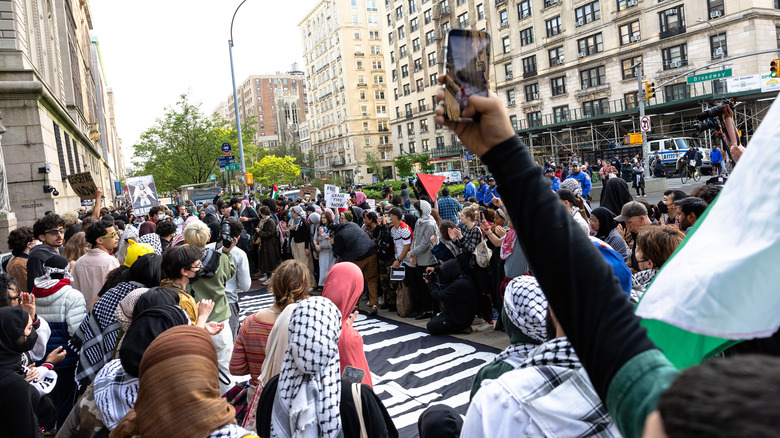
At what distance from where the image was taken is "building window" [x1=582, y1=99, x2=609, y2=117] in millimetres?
45969

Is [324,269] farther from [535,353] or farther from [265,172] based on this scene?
[265,172]

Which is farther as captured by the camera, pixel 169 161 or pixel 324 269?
pixel 169 161

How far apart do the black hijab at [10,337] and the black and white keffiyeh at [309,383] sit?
2.11 m

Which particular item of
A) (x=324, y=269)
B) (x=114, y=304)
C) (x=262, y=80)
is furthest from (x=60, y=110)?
(x=262, y=80)

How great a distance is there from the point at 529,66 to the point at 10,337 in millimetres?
55744

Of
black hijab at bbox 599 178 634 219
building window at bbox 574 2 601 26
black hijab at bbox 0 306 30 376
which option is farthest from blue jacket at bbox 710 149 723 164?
building window at bbox 574 2 601 26

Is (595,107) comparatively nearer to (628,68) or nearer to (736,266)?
(628,68)

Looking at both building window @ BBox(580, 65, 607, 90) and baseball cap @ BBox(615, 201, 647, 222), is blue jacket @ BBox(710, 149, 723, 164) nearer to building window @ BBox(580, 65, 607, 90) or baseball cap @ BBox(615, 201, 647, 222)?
baseball cap @ BBox(615, 201, 647, 222)

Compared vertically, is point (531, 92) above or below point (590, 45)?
below

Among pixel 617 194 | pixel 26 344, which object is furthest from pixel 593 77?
pixel 26 344

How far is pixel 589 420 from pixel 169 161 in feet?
152

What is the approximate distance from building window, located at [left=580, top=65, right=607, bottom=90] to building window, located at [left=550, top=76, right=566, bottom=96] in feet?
6.78

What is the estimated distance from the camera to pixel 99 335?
3885mm

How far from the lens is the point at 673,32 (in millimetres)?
40188
